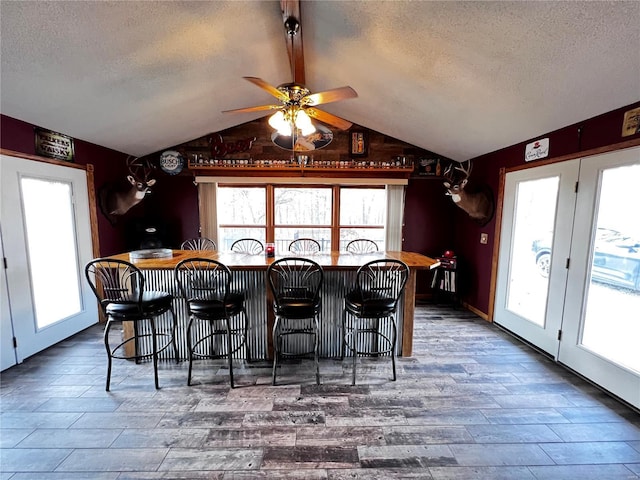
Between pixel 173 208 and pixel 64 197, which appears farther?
pixel 173 208

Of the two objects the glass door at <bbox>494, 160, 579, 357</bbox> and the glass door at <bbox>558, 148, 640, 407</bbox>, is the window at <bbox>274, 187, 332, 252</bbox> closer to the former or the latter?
the glass door at <bbox>494, 160, 579, 357</bbox>

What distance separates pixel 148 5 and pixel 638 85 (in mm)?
3513

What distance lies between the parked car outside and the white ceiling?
1.10m

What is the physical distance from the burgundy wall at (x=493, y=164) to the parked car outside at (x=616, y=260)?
0.81 metres

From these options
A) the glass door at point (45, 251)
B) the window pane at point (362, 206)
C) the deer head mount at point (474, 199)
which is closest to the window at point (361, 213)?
the window pane at point (362, 206)

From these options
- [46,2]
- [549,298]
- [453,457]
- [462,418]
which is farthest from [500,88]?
[46,2]

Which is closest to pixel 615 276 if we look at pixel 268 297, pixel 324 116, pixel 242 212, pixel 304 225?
pixel 324 116

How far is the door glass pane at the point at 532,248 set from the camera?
309 centimetres

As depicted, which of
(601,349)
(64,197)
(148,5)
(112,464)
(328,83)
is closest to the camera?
(112,464)

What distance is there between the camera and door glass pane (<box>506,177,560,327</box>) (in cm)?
309

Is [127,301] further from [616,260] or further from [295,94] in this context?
[616,260]

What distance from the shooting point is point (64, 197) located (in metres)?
3.30

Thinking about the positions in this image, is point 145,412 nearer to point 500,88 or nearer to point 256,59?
point 256,59

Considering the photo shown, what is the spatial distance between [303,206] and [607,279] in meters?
3.86
